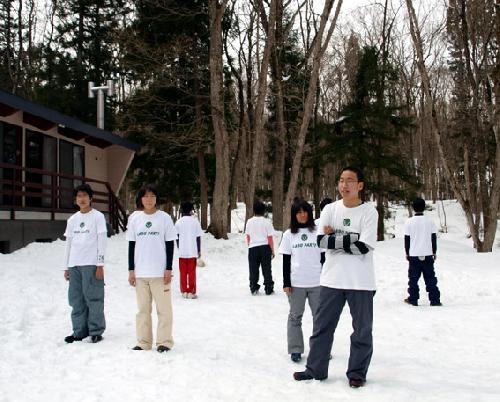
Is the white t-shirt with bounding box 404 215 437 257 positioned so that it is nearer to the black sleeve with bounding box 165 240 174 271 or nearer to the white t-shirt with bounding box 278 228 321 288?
the white t-shirt with bounding box 278 228 321 288

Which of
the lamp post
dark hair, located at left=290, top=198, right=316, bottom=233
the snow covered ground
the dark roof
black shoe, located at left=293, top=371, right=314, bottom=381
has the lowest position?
the snow covered ground

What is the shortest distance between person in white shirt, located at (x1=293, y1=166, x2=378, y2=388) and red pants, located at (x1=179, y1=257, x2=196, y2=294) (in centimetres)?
580

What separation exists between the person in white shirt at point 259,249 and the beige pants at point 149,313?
5.31 metres

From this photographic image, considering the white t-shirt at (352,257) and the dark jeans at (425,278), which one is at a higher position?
the white t-shirt at (352,257)

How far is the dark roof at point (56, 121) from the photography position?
1345cm

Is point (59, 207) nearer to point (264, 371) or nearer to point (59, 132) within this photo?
point (59, 132)

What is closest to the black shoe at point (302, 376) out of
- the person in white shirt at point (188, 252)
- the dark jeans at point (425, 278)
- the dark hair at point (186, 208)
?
the dark jeans at point (425, 278)

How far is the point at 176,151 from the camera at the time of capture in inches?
977

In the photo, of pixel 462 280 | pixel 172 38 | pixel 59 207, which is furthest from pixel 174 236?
pixel 172 38

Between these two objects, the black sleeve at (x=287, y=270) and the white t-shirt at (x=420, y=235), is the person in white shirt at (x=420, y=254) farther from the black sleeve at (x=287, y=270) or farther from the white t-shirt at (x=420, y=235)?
the black sleeve at (x=287, y=270)

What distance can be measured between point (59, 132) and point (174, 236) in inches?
517

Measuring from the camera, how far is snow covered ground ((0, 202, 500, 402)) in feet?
15.4

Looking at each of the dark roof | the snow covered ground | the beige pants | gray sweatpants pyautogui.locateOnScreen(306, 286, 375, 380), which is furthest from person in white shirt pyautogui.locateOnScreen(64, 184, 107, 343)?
the dark roof

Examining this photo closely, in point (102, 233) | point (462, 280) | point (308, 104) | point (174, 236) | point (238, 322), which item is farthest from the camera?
point (308, 104)
